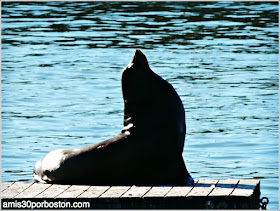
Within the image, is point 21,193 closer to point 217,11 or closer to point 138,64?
point 138,64

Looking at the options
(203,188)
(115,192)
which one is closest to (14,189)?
(115,192)

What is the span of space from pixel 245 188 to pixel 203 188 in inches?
16.2

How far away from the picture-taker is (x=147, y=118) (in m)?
10.5

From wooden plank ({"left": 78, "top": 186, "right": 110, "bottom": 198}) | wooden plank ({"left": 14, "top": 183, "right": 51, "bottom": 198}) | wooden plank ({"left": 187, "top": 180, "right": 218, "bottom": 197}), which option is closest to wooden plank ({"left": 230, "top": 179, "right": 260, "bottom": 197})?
wooden plank ({"left": 187, "top": 180, "right": 218, "bottom": 197})

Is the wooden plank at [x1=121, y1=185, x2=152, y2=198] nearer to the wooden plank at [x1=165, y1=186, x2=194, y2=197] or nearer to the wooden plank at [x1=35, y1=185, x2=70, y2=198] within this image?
the wooden plank at [x1=165, y1=186, x2=194, y2=197]

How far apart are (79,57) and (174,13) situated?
31.7 ft

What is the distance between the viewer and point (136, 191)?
389 inches

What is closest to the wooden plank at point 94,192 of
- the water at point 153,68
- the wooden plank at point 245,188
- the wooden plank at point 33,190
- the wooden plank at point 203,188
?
the wooden plank at point 33,190

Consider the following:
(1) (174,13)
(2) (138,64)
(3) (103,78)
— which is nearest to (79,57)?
(3) (103,78)

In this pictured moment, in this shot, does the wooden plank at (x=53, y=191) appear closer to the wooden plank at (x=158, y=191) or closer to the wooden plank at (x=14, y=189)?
the wooden plank at (x=14, y=189)

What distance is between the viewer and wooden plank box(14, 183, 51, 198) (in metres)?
9.82

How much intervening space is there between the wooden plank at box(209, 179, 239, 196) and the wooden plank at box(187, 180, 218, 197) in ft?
0.16

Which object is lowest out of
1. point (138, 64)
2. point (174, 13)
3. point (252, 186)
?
point (174, 13)

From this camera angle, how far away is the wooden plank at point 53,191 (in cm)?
979
